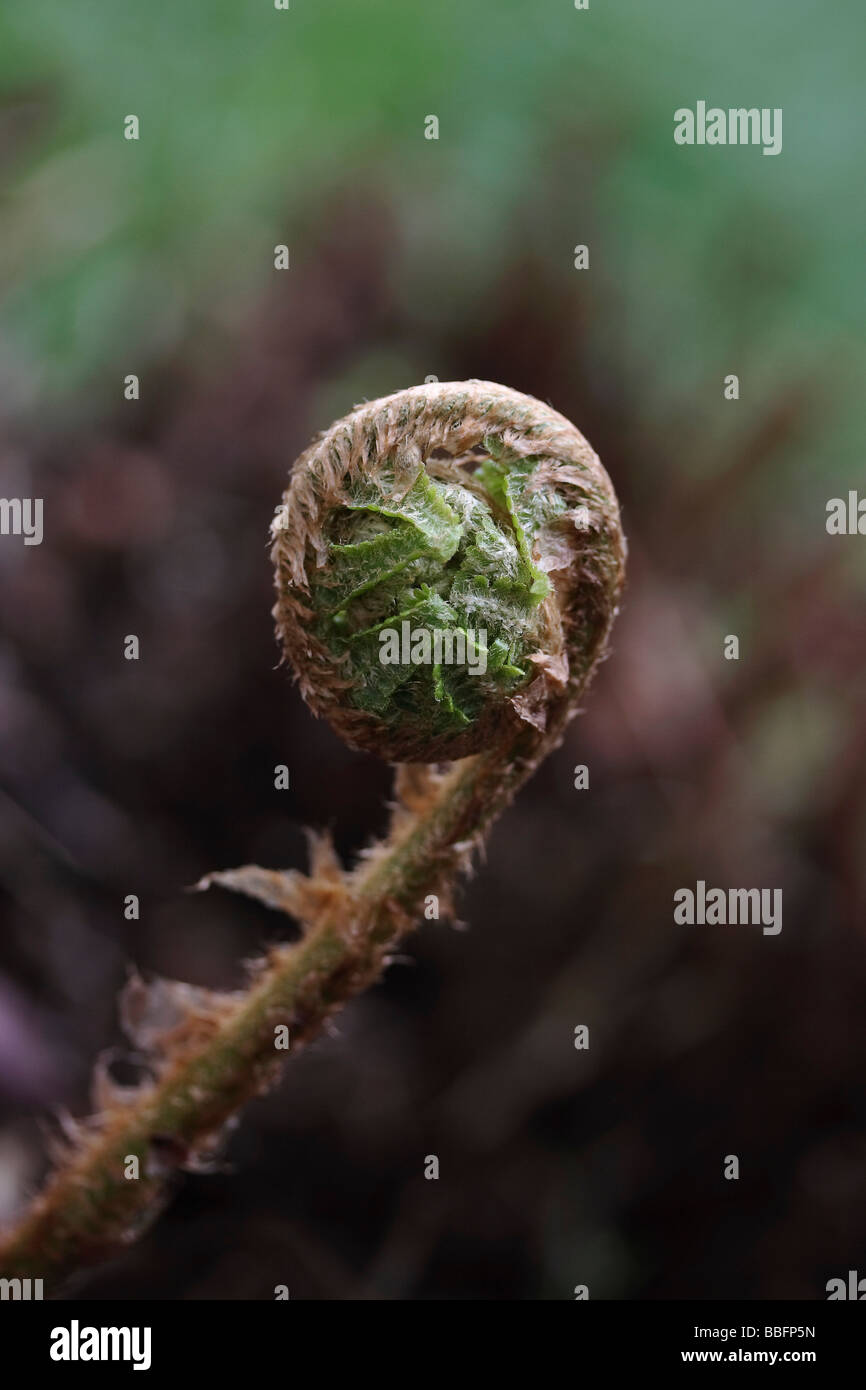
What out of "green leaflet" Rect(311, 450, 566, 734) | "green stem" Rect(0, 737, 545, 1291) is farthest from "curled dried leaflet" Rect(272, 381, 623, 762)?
"green stem" Rect(0, 737, 545, 1291)

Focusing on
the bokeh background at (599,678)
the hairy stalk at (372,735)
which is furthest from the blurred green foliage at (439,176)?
the hairy stalk at (372,735)

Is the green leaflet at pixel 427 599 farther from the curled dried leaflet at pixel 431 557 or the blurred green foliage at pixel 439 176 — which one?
the blurred green foliage at pixel 439 176

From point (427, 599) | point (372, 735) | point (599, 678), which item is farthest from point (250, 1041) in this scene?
point (599, 678)

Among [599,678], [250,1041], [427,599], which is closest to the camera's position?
[427,599]

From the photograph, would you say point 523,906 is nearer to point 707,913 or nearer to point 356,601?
point 707,913

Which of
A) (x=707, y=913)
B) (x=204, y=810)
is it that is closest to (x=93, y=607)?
(x=204, y=810)

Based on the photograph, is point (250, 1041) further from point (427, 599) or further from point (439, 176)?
point (439, 176)

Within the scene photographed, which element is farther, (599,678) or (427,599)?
(599,678)
